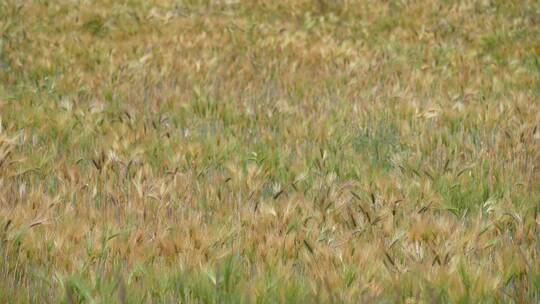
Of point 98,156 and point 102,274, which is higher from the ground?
point 102,274

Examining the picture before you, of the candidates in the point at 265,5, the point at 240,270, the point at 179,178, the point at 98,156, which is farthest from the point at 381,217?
the point at 265,5

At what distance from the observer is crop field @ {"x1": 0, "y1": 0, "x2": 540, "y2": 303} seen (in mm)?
2631

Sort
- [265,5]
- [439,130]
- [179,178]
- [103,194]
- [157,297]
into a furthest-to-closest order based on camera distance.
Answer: [265,5], [439,130], [179,178], [103,194], [157,297]

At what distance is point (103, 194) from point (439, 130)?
241 centimetres

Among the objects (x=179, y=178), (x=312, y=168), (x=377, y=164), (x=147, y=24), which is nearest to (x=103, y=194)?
(x=179, y=178)

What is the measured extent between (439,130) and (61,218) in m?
2.79

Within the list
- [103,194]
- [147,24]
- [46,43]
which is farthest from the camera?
[147,24]

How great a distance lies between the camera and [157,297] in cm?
251

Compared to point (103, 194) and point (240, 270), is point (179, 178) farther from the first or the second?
point (240, 270)

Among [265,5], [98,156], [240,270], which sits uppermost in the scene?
[240,270]

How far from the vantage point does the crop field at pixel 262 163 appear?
263 centimetres

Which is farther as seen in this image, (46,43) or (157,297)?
(46,43)

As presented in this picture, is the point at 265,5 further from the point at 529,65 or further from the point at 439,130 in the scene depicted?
the point at 439,130

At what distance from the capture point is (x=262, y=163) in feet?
14.5
